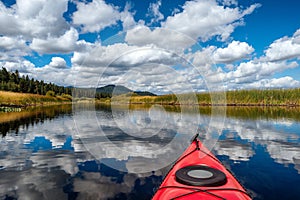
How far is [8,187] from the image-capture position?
6629 mm

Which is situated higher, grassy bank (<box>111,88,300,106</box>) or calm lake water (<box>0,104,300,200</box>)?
grassy bank (<box>111,88,300,106</box>)

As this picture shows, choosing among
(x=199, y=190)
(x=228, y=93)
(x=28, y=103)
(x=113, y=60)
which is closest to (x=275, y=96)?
(x=228, y=93)

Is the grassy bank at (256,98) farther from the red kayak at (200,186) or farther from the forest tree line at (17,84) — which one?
the forest tree line at (17,84)

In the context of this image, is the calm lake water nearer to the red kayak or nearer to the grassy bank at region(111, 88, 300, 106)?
the red kayak

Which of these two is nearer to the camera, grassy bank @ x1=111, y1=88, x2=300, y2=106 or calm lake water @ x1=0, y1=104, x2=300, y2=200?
calm lake water @ x1=0, y1=104, x2=300, y2=200

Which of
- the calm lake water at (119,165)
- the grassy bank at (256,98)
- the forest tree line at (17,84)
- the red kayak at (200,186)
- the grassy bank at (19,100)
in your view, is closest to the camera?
the red kayak at (200,186)

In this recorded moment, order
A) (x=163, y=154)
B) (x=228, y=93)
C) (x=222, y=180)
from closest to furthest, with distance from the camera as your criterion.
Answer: (x=222, y=180) → (x=163, y=154) → (x=228, y=93)

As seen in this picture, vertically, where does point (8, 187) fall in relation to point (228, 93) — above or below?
below

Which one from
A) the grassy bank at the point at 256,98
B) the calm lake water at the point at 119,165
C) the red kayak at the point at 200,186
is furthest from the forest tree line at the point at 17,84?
the red kayak at the point at 200,186

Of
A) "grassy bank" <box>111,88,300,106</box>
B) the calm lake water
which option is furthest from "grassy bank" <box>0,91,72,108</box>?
the calm lake water

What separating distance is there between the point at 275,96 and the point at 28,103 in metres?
64.2

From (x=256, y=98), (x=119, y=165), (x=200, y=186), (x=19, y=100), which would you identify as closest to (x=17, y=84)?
(x=19, y=100)

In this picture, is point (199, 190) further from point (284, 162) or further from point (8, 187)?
point (284, 162)

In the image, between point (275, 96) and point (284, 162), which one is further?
point (275, 96)
